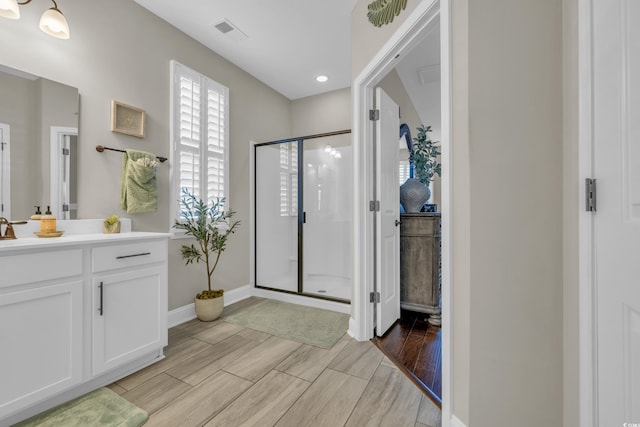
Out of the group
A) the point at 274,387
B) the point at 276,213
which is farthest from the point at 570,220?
the point at 276,213

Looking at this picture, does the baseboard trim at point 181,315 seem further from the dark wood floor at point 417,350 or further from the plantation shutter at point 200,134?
the dark wood floor at point 417,350

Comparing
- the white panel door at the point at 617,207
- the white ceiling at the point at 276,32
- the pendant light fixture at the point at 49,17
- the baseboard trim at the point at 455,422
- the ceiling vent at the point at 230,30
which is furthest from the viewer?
the ceiling vent at the point at 230,30

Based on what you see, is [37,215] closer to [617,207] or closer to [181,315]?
[181,315]

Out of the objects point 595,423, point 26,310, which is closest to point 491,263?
point 595,423

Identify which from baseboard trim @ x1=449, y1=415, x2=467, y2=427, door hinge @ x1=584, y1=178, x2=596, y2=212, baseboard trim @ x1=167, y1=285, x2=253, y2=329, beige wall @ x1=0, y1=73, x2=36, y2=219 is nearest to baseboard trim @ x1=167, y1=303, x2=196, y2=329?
baseboard trim @ x1=167, y1=285, x2=253, y2=329

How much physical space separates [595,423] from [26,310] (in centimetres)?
229

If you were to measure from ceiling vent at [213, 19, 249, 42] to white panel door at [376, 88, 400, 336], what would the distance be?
1.45 metres

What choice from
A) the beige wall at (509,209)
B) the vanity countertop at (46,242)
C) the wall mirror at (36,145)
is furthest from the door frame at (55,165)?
the beige wall at (509,209)

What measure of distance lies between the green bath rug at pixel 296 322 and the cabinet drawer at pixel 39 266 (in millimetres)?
1388

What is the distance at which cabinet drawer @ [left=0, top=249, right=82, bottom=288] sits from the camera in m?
1.23

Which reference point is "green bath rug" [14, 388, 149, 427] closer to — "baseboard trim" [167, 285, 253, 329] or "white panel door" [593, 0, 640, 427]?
"baseboard trim" [167, 285, 253, 329]

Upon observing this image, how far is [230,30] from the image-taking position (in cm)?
247

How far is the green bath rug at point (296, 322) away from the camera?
221 centimetres

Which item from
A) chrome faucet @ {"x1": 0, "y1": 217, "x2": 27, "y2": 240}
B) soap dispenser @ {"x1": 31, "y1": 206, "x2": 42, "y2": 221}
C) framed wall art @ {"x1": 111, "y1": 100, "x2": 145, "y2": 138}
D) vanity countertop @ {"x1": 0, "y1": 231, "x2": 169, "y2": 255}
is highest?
framed wall art @ {"x1": 111, "y1": 100, "x2": 145, "y2": 138}
